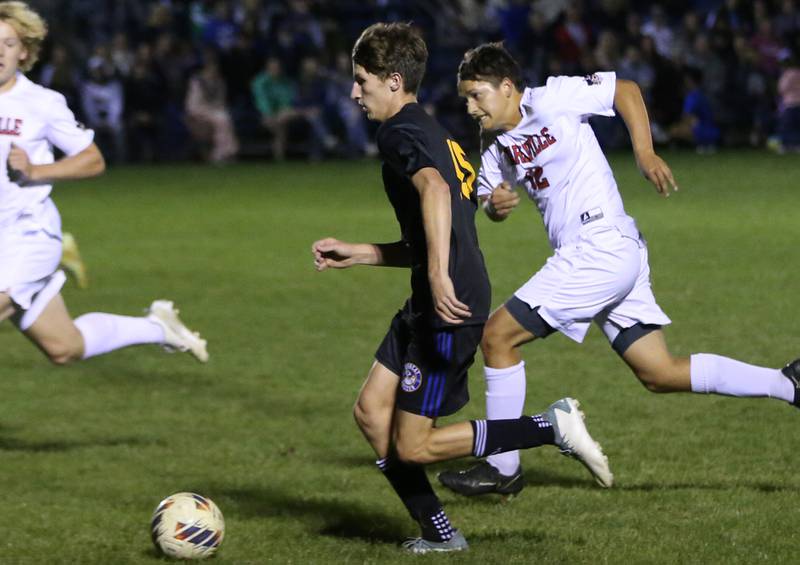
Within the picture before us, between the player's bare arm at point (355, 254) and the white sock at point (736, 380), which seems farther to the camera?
the white sock at point (736, 380)

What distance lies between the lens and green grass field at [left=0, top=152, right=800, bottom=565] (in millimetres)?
5535

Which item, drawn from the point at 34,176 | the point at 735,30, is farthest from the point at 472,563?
the point at 735,30

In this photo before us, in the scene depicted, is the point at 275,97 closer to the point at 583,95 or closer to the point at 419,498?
the point at 583,95

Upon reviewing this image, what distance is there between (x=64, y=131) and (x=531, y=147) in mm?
2177

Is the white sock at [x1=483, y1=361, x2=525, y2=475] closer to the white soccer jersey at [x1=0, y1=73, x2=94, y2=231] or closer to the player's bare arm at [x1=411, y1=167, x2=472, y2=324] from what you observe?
the player's bare arm at [x1=411, y1=167, x2=472, y2=324]

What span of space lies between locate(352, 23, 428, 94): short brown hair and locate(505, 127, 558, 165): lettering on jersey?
1193 mm

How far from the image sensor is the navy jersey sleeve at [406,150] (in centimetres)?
487

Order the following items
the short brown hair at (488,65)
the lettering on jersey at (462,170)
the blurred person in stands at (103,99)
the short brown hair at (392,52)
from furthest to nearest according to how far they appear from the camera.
A: the blurred person in stands at (103,99) → the short brown hair at (488,65) → the lettering on jersey at (462,170) → the short brown hair at (392,52)

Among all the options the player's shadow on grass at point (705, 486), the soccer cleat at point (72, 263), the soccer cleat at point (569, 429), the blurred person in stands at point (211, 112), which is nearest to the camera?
the soccer cleat at point (569, 429)

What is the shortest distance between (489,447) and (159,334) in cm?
309

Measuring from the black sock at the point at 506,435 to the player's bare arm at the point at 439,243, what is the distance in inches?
23.5

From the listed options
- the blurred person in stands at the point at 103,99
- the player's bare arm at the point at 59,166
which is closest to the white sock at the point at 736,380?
the player's bare arm at the point at 59,166

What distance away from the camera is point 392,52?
16.4 feet

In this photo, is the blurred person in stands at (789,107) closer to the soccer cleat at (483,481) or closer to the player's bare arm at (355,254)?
the soccer cleat at (483,481)
